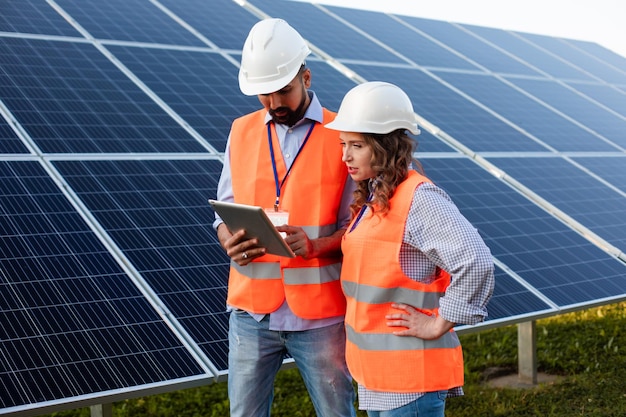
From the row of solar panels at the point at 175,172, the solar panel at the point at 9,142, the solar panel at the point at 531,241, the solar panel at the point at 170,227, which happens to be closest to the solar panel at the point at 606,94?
the row of solar panels at the point at 175,172

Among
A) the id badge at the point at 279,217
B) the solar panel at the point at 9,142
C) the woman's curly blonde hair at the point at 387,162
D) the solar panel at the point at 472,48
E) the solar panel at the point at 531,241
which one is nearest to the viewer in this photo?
the woman's curly blonde hair at the point at 387,162

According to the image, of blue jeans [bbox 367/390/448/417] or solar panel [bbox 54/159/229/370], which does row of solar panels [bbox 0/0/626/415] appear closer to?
solar panel [bbox 54/159/229/370]

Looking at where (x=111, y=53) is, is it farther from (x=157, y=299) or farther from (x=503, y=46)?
(x=503, y=46)

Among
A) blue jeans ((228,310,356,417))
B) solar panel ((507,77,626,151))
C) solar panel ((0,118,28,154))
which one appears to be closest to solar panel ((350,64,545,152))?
solar panel ((507,77,626,151))

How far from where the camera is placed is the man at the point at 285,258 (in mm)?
3934

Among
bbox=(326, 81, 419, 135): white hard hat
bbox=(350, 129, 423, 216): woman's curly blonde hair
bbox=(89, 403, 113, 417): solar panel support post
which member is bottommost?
bbox=(89, 403, 113, 417): solar panel support post

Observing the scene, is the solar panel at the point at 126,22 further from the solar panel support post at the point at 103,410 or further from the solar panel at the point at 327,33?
the solar panel support post at the point at 103,410

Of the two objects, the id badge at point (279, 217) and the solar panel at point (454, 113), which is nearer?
the id badge at point (279, 217)

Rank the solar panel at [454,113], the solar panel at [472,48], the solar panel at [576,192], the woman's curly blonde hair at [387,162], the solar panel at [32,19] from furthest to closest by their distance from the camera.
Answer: the solar panel at [472,48] → the solar panel at [454,113] → the solar panel at [576,192] → the solar panel at [32,19] → the woman's curly blonde hair at [387,162]

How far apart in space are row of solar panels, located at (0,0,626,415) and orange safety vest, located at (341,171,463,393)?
57.2 inches

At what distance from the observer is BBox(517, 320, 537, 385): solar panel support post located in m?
8.30

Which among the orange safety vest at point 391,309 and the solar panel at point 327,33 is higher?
the orange safety vest at point 391,309

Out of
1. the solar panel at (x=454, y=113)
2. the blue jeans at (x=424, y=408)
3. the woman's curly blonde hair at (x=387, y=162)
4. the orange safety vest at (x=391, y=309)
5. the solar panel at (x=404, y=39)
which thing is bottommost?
the solar panel at (x=454, y=113)

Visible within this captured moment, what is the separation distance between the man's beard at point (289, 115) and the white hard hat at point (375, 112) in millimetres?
363
